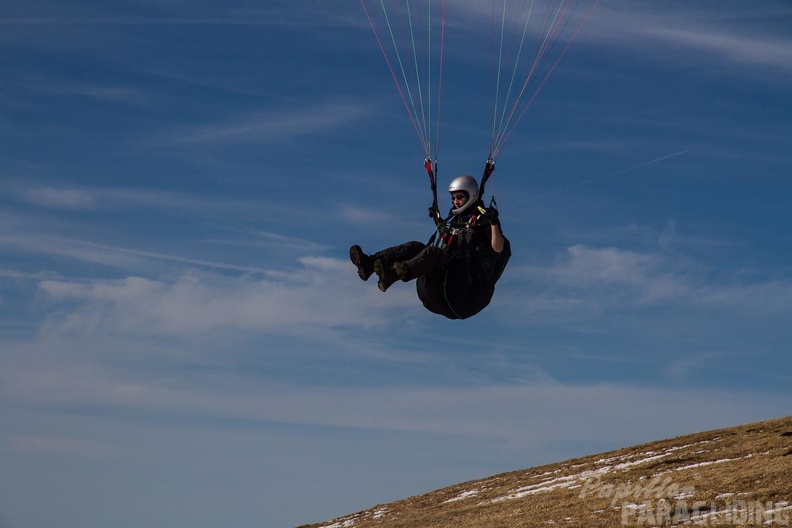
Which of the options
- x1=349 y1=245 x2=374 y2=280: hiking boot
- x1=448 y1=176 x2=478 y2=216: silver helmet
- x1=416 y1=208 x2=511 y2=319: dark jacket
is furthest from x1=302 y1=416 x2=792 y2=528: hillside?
x1=349 y1=245 x2=374 y2=280: hiking boot

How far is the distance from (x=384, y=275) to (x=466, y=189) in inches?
103

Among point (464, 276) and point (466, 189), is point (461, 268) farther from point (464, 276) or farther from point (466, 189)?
point (466, 189)

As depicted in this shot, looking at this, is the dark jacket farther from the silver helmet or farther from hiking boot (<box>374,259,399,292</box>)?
hiking boot (<box>374,259,399,292</box>)

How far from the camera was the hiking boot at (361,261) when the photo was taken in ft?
50.7

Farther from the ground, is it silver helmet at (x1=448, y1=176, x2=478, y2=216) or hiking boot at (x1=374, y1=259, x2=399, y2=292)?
silver helmet at (x1=448, y1=176, x2=478, y2=216)

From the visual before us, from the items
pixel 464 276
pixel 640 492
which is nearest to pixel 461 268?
pixel 464 276

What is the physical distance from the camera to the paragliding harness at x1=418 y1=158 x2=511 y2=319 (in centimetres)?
1661

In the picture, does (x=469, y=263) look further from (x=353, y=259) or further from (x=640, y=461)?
(x=640, y=461)

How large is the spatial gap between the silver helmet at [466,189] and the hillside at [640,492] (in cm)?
784

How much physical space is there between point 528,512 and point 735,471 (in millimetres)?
5308

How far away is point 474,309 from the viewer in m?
17.1

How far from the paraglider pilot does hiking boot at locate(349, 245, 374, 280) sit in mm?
391

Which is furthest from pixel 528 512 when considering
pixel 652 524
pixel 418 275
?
pixel 418 275

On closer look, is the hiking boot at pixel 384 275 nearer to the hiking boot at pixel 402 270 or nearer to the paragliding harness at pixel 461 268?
the hiking boot at pixel 402 270
